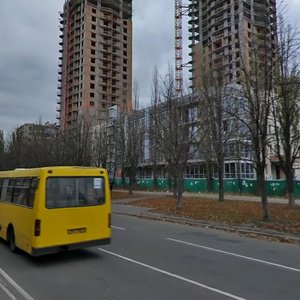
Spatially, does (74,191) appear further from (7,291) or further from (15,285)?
(7,291)

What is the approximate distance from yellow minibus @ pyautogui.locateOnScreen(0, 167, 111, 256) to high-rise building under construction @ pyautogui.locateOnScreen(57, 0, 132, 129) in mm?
120959

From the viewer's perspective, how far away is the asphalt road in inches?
271

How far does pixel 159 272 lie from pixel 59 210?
2.87 m

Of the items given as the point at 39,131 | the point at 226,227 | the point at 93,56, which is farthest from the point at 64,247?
the point at 93,56

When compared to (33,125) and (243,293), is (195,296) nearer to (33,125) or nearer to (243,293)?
(243,293)

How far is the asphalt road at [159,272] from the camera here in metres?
6.88

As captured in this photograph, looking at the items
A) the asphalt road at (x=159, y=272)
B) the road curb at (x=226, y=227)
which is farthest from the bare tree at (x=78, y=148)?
the asphalt road at (x=159, y=272)

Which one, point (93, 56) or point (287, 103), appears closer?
point (287, 103)

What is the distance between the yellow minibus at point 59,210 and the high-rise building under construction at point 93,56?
397 ft

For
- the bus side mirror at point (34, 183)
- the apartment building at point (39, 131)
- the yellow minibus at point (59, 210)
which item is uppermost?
the apartment building at point (39, 131)

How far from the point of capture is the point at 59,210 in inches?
382

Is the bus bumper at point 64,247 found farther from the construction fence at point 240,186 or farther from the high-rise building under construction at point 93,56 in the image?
the high-rise building under construction at point 93,56

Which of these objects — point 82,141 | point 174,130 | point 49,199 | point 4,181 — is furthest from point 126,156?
point 49,199

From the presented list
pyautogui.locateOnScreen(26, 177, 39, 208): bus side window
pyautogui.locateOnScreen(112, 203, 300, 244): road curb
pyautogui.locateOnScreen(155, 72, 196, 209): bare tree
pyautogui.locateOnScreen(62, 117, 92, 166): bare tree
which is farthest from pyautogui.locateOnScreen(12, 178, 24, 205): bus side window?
pyautogui.locateOnScreen(62, 117, 92, 166): bare tree
